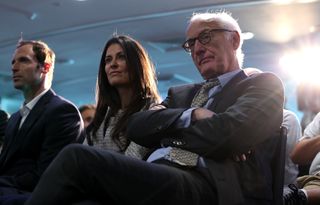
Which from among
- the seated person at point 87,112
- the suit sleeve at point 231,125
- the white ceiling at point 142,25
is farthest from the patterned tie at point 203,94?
the white ceiling at point 142,25

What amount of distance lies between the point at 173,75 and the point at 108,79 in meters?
6.03

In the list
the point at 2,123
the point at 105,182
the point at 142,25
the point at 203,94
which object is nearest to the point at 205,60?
the point at 203,94

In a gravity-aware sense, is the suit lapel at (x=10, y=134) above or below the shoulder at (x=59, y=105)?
below

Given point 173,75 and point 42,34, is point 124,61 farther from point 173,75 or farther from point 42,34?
point 173,75

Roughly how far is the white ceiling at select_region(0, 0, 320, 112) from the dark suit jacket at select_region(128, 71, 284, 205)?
3.75 metres

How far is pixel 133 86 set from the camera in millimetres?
2354

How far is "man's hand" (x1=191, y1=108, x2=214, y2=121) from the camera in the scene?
5.05 ft

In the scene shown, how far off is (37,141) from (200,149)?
1.17m

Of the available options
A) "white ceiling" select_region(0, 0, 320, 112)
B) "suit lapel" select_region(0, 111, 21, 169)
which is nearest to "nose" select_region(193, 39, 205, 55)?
"suit lapel" select_region(0, 111, 21, 169)

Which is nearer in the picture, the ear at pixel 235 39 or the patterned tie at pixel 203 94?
Result: the patterned tie at pixel 203 94

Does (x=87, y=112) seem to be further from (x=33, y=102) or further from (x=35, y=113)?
(x=35, y=113)

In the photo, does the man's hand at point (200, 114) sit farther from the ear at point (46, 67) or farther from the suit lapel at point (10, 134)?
the ear at point (46, 67)

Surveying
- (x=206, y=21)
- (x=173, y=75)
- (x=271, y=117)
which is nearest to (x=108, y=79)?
(x=206, y=21)

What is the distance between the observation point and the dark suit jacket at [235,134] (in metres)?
1.44
